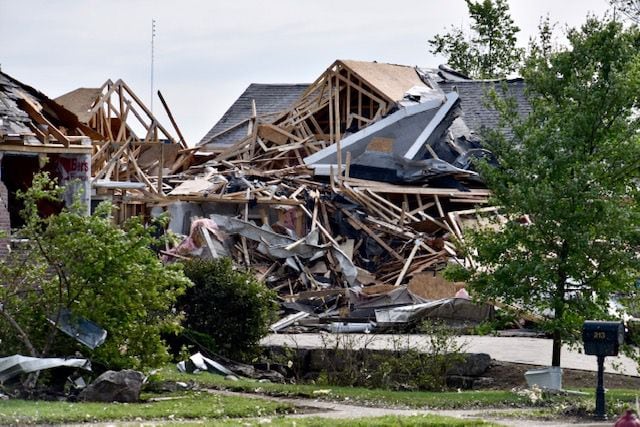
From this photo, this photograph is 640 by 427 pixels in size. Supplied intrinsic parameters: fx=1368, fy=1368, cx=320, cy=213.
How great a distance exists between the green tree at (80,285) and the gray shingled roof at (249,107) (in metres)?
24.7

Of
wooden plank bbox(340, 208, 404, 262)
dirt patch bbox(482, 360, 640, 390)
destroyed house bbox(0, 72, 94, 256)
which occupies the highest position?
destroyed house bbox(0, 72, 94, 256)

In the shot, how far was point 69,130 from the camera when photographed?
1179 inches

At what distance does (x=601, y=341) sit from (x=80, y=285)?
288 inches

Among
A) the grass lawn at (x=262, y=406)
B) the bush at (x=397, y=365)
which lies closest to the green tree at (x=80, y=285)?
the grass lawn at (x=262, y=406)

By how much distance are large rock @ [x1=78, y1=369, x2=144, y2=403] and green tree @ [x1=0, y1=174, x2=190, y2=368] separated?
49.8 inches

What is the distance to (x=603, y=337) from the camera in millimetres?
17266

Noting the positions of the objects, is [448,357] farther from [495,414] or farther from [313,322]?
[313,322]

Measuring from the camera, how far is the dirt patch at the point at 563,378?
22.1m

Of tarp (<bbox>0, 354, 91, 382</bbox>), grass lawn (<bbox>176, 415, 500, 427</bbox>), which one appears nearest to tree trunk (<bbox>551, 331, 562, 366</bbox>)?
grass lawn (<bbox>176, 415, 500, 427</bbox>)

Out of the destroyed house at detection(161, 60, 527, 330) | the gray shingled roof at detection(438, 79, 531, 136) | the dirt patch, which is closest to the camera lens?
the dirt patch

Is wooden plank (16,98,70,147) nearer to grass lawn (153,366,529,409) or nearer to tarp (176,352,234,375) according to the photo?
tarp (176,352,234,375)


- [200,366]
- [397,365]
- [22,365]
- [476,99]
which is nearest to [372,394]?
[397,365]

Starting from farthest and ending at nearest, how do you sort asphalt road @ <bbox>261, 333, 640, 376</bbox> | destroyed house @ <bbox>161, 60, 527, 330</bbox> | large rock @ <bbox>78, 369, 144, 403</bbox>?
destroyed house @ <bbox>161, 60, 527, 330</bbox> → asphalt road @ <bbox>261, 333, 640, 376</bbox> → large rock @ <bbox>78, 369, 144, 403</bbox>

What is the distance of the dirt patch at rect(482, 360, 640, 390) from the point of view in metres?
22.1
